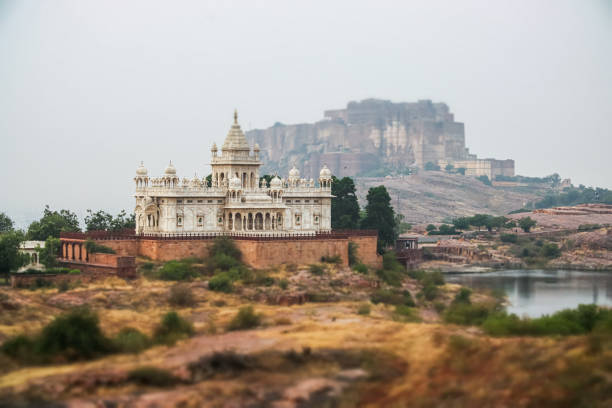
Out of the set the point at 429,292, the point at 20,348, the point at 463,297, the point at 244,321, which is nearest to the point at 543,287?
the point at 429,292

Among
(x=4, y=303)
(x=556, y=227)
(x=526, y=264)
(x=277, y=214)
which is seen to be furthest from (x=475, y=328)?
(x=556, y=227)

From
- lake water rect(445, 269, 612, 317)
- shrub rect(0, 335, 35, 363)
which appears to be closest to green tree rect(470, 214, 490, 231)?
lake water rect(445, 269, 612, 317)

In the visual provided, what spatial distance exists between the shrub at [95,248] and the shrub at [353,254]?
14393 millimetres

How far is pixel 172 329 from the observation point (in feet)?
148

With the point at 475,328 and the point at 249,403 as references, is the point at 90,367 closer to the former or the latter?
the point at 249,403

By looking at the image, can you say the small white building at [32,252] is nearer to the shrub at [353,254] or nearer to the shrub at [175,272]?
the shrub at [175,272]

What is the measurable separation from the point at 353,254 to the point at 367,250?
6.38 ft

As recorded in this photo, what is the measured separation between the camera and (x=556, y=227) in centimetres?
12488

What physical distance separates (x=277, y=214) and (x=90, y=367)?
30.6m

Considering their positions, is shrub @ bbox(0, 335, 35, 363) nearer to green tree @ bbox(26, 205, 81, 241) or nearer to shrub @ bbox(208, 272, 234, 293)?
shrub @ bbox(208, 272, 234, 293)

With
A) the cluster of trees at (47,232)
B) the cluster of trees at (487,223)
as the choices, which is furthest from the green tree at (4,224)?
the cluster of trees at (487,223)

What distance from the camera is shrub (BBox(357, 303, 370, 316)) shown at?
53256 mm

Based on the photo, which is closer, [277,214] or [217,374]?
[217,374]

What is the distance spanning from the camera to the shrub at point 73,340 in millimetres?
40406
